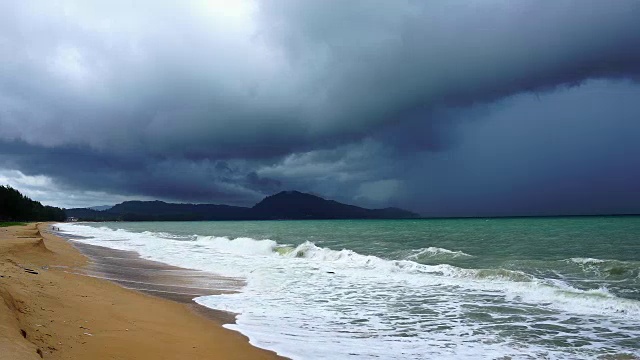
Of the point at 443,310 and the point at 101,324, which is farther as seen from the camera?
the point at 443,310

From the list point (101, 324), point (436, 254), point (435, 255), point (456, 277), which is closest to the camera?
point (101, 324)

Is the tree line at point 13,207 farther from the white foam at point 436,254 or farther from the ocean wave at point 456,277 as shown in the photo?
the white foam at point 436,254

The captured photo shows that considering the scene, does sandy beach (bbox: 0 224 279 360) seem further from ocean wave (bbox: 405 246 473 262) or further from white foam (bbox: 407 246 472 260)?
white foam (bbox: 407 246 472 260)

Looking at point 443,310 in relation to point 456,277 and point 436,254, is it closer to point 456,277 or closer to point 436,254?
point 456,277

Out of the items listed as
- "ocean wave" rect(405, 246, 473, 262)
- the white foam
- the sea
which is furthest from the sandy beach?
the white foam

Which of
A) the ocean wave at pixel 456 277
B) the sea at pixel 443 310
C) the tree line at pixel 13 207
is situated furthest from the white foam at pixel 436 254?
the tree line at pixel 13 207

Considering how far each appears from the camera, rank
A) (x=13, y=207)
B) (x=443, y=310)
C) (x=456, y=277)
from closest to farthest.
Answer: (x=443, y=310) → (x=456, y=277) → (x=13, y=207)

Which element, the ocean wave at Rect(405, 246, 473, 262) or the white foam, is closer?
the ocean wave at Rect(405, 246, 473, 262)

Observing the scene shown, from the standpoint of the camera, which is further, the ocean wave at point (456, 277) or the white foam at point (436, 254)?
the white foam at point (436, 254)

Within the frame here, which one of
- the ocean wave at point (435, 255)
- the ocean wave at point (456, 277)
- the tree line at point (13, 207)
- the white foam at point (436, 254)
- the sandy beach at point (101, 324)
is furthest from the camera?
the tree line at point (13, 207)

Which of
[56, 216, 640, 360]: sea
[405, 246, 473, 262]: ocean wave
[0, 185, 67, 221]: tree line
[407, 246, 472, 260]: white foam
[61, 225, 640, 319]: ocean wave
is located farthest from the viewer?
[0, 185, 67, 221]: tree line

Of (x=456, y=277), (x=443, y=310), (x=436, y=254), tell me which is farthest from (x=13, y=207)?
(x=443, y=310)

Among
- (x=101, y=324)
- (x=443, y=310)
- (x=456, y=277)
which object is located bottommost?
(x=456, y=277)

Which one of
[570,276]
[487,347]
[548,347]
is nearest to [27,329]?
[487,347]
